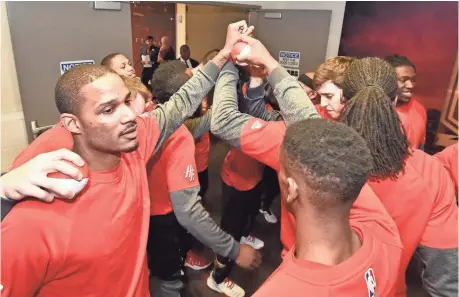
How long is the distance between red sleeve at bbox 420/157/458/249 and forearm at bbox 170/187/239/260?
0.76m

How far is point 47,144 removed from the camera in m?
1.03

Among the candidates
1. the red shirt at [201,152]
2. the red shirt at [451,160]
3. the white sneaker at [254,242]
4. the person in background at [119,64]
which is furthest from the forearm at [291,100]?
the white sneaker at [254,242]

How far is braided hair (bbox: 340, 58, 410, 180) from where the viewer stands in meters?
1.02

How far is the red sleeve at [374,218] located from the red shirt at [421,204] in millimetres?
126

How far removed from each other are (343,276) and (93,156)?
77cm

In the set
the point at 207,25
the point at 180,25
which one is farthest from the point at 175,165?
the point at 207,25

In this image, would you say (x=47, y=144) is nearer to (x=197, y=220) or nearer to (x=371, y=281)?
(x=197, y=220)

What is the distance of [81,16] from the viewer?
2.32 m

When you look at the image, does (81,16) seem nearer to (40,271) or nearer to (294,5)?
(40,271)

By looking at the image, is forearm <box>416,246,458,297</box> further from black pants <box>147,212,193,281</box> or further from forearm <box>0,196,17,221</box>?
forearm <box>0,196,17,221</box>

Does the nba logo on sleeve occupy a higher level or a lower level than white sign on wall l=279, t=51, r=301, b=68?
lower

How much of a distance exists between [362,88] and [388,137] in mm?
176

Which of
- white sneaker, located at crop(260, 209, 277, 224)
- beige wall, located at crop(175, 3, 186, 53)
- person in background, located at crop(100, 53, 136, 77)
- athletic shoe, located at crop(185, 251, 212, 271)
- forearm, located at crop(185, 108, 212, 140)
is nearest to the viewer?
forearm, located at crop(185, 108, 212, 140)

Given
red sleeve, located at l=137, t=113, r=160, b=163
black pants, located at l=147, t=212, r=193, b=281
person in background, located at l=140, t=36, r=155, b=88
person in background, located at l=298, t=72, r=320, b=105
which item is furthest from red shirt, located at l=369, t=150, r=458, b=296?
person in background, located at l=140, t=36, r=155, b=88
